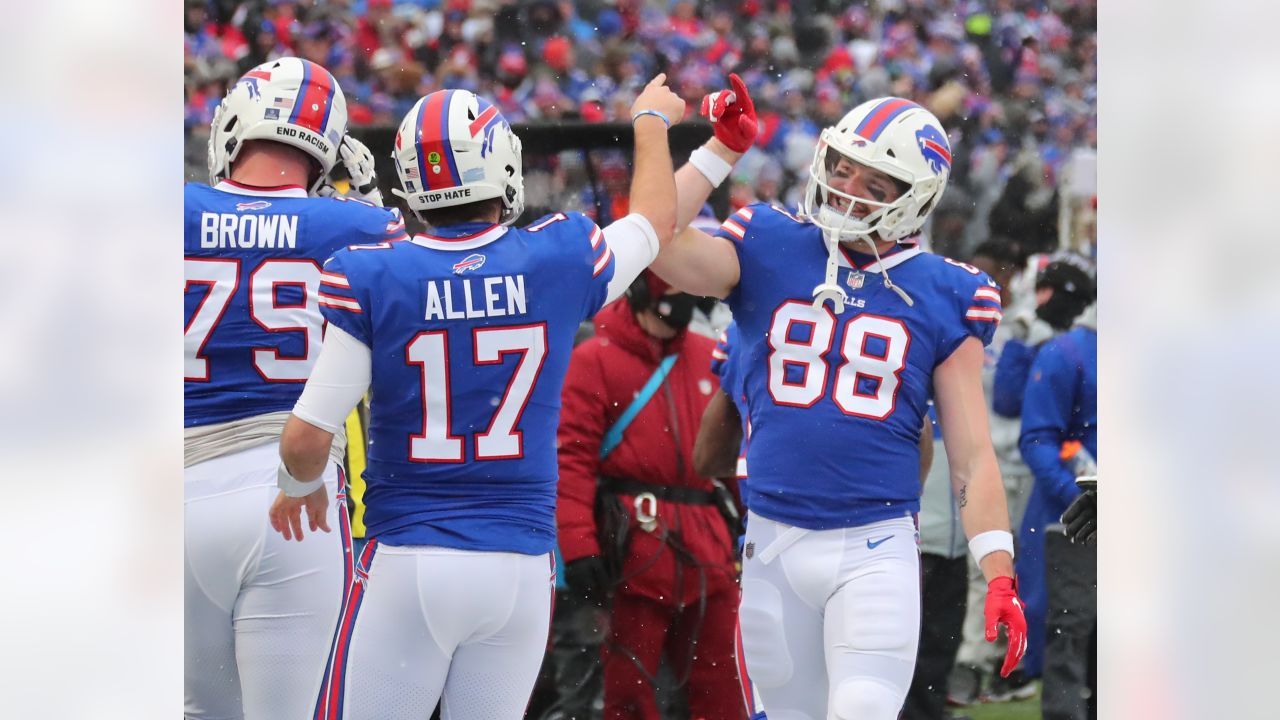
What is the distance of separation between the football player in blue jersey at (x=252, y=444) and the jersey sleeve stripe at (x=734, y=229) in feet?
2.05

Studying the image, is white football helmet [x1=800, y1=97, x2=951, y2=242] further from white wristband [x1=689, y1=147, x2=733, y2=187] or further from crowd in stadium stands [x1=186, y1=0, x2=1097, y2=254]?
crowd in stadium stands [x1=186, y1=0, x2=1097, y2=254]

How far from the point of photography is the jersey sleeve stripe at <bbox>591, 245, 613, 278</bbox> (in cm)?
251

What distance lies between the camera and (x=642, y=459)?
3760mm

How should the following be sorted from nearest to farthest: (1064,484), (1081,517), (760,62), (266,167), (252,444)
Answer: (252,444) → (266,167) → (1081,517) → (1064,484) → (760,62)

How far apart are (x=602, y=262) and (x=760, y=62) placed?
6.04 m

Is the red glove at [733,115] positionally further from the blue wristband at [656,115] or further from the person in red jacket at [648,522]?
the person in red jacket at [648,522]

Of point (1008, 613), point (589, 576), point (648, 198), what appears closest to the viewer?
point (1008, 613)

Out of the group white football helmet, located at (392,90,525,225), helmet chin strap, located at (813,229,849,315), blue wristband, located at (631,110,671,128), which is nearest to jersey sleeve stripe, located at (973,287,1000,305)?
helmet chin strap, located at (813,229,849,315)

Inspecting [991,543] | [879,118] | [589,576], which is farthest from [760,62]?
[991,543]

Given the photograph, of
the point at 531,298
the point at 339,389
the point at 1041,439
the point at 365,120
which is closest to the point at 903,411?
the point at 531,298

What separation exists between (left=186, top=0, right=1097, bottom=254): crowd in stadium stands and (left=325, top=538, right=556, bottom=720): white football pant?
3.37 metres

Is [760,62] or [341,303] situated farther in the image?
[760,62]

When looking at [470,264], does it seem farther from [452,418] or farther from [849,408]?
[849,408]
